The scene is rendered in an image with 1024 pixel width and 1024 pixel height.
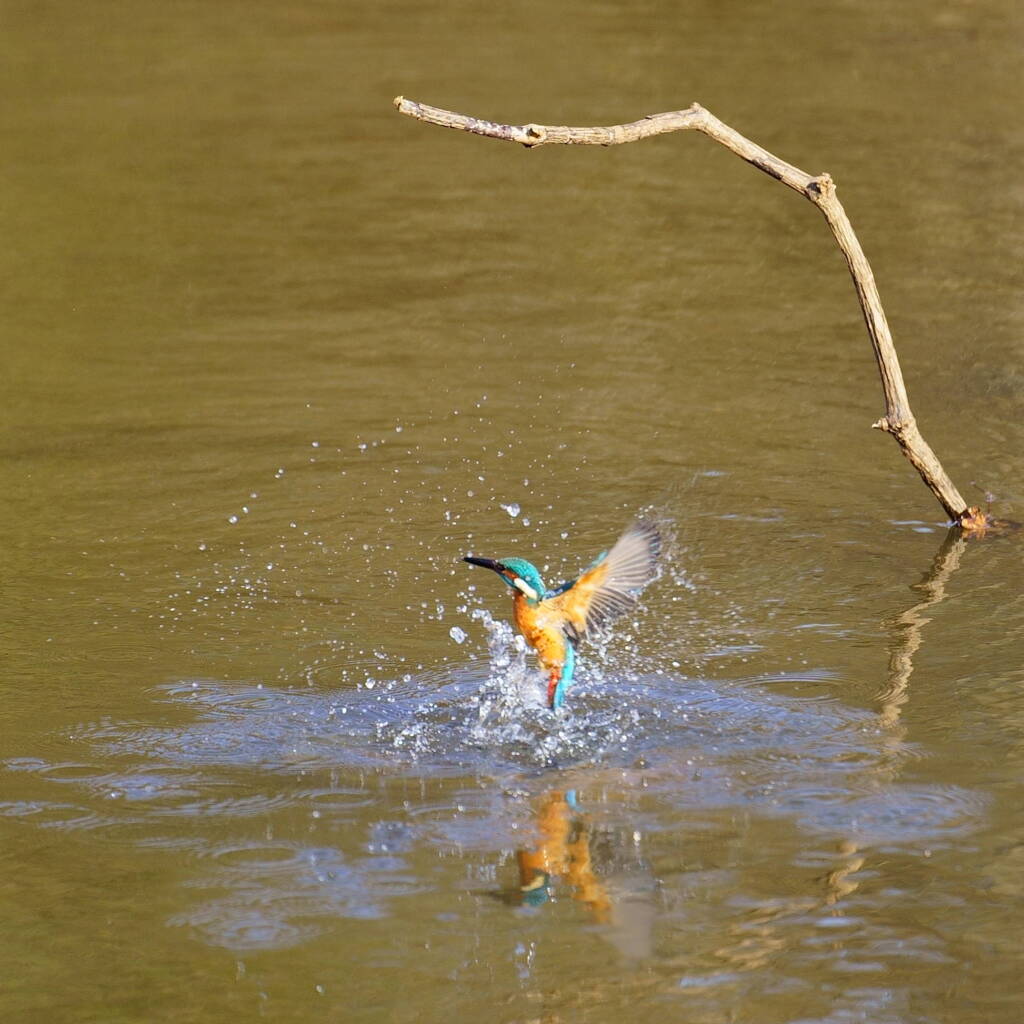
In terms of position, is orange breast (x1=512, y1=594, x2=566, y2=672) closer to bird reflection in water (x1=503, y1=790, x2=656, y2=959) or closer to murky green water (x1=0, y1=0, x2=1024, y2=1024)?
murky green water (x1=0, y1=0, x2=1024, y2=1024)

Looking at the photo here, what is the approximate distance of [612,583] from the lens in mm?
3996

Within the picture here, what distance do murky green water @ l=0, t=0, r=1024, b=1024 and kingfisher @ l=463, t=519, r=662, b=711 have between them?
0.83 feet

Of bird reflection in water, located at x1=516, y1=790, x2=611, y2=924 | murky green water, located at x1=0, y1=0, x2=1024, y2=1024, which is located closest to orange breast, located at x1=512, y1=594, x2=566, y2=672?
murky green water, located at x1=0, y1=0, x2=1024, y2=1024

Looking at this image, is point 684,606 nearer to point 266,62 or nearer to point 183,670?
point 183,670

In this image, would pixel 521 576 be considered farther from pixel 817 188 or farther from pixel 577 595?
pixel 817 188

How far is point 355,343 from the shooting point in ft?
24.5

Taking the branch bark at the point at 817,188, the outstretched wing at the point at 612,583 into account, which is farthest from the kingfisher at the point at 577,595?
the branch bark at the point at 817,188

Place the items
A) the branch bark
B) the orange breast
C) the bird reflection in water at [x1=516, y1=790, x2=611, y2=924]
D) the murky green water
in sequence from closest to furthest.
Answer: the murky green water, the bird reflection in water at [x1=516, y1=790, x2=611, y2=924], the branch bark, the orange breast

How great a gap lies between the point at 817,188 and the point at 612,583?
1409mm

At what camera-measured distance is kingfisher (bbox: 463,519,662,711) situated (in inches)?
156

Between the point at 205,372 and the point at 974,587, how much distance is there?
3498 mm

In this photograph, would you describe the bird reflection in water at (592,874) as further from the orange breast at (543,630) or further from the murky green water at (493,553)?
the orange breast at (543,630)

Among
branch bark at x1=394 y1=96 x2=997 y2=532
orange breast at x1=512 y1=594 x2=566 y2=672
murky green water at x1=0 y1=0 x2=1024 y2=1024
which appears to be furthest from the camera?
orange breast at x1=512 y1=594 x2=566 y2=672

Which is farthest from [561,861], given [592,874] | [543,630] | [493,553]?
[493,553]
